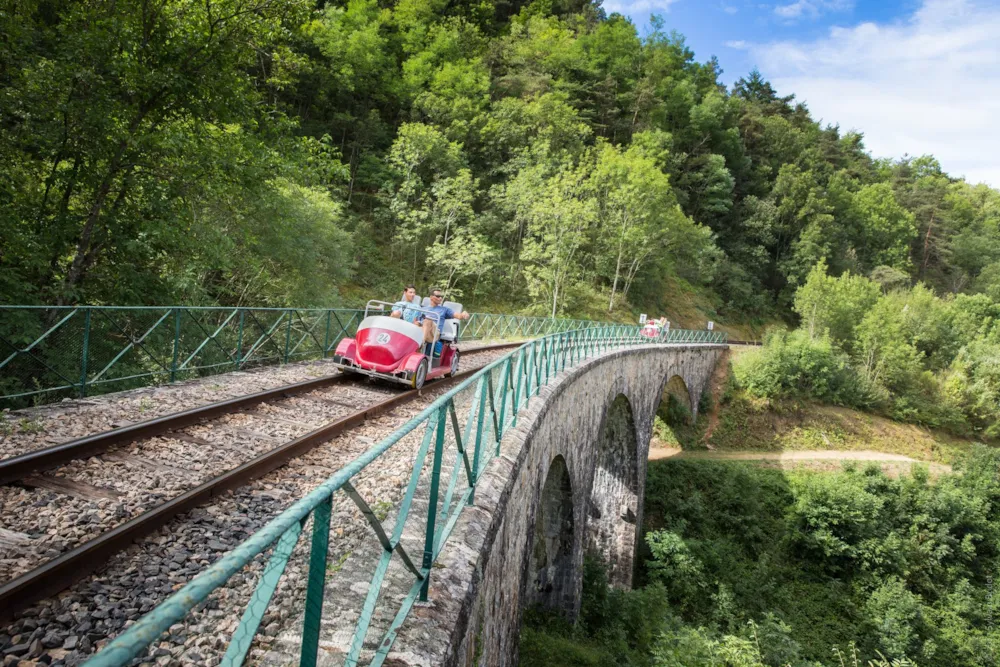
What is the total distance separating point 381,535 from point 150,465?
124 inches

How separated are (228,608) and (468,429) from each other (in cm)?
161

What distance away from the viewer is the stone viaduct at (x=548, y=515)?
2768 mm

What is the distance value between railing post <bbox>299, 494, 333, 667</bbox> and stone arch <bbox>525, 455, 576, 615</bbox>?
352 inches

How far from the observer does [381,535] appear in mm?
2078

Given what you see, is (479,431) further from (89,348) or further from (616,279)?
(616,279)

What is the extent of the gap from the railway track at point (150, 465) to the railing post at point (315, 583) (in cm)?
188

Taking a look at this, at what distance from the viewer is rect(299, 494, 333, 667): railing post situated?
1.49 meters

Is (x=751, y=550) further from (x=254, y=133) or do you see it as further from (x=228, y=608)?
(x=228, y=608)

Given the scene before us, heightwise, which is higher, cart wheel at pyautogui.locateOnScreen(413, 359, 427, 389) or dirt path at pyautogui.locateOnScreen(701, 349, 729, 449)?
cart wheel at pyautogui.locateOnScreen(413, 359, 427, 389)

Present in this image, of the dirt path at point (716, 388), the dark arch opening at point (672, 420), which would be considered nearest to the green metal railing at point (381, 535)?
the dark arch opening at point (672, 420)

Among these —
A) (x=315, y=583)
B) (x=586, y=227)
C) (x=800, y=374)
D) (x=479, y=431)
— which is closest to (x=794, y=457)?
(x=800, y=374)

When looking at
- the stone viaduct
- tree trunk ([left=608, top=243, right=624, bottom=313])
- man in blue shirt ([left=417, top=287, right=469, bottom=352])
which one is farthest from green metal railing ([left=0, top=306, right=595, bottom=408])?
tree trunk ([left=608, top=243, right=624, bottom=313])

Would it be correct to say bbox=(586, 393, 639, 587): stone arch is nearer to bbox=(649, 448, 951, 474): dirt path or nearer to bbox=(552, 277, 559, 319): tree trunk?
bbox=(649, 448, 951, 474): dirt path

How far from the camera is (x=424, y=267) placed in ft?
99.4
